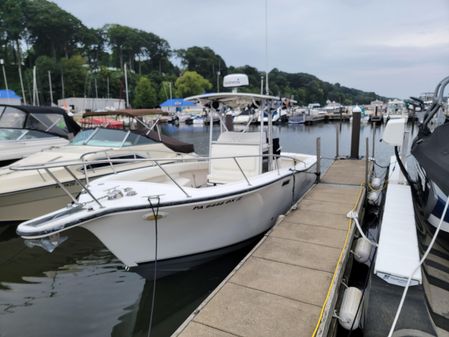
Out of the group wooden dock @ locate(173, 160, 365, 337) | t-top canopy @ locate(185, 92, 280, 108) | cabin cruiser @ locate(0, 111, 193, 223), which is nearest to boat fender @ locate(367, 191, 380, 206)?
wooden dock @ locate(173, 160, 365, 337)

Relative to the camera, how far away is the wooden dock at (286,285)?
2893 millimetres

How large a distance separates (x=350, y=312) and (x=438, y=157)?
1.91m

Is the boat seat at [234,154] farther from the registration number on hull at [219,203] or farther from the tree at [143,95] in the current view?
the tree at [143,95]

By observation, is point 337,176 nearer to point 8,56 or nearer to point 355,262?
point 355,262

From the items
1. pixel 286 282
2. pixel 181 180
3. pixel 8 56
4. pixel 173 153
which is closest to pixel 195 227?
pixel 286 282

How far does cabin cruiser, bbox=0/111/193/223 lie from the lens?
6465 mm

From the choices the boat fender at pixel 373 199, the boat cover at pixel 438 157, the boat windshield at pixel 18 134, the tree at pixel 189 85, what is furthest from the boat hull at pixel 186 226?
the tree at pixel 189 85

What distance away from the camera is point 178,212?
429cm

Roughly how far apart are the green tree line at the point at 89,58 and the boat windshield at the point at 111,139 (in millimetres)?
40597

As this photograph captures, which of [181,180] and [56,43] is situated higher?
[56,43]

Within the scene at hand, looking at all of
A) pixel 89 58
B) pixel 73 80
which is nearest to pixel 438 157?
pixel 73 80

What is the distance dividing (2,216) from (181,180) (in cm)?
381

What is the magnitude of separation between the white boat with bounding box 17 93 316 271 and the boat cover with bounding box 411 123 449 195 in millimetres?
2287

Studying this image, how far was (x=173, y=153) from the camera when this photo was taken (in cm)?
877
